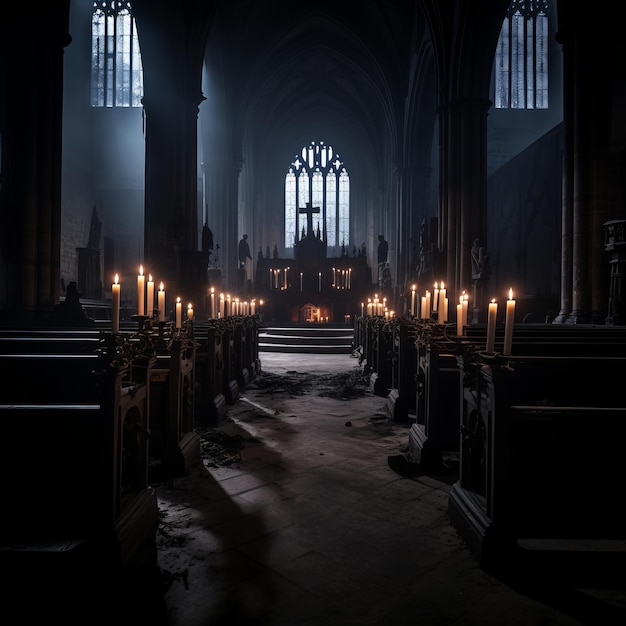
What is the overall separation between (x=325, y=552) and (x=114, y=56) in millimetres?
25018

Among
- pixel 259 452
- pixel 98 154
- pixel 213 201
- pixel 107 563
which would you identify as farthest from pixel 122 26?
pixel 107 563

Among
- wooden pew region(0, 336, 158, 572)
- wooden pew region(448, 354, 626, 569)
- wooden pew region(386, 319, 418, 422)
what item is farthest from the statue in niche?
wooden pew region(0, 336, 158, 572)

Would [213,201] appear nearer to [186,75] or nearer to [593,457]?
[186,75]

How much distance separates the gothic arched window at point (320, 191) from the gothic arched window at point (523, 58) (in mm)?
10336

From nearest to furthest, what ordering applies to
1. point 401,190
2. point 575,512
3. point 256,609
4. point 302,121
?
1. point 256,609
2. point 575,512
3. point 401,190
4. point 302,121

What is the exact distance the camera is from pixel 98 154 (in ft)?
73.8

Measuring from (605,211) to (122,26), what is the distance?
73.0 feet

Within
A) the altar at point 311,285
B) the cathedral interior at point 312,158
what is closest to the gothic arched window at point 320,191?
the cathedral interior at point 312,158

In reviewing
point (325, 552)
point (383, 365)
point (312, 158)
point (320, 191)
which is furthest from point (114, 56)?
point (325, 552)

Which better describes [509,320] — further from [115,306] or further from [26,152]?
[26,152]

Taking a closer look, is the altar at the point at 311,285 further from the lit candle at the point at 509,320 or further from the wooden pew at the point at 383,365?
the lit candle at the point at 509,320

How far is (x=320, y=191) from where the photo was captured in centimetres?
2961

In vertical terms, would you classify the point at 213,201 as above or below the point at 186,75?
below

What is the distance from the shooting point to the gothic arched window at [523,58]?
20781 millimetres
